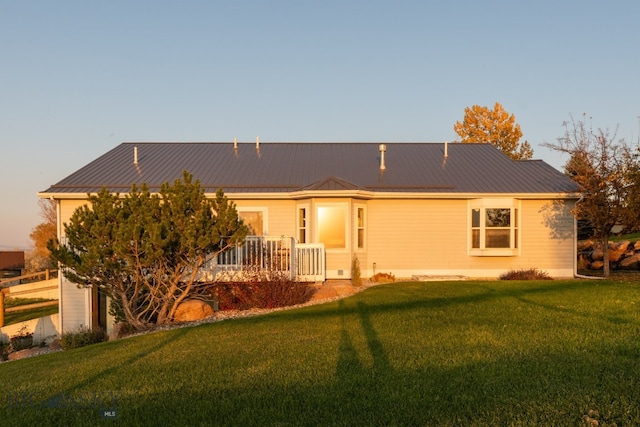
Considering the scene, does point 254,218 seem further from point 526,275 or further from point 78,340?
point 526,275

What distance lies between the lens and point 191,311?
40.2ft

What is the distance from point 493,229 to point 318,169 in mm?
6413

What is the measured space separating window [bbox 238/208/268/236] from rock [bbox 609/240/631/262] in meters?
15.4

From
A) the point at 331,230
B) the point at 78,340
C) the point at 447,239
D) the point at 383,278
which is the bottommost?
the point at 78,340

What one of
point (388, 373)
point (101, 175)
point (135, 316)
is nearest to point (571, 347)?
point (388, 373)

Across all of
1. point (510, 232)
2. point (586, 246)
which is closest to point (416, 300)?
point (510, 232)

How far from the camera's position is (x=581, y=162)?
55.1ft

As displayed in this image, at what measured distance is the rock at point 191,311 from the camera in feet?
39.9

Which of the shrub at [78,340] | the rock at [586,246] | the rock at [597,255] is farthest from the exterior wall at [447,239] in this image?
the rock at [586,246]

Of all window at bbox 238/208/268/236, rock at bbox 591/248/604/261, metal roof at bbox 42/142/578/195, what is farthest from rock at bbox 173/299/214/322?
rock at bbox 591/248/604/261

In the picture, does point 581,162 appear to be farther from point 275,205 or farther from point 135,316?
point 135,316

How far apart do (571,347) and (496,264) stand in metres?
11.5

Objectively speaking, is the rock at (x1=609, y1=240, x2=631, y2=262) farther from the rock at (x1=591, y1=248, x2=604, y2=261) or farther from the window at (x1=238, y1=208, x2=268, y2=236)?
the window at (x1=238, y1=208, x2=268, y2=236)

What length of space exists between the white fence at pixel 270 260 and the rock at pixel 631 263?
47.3 ft
